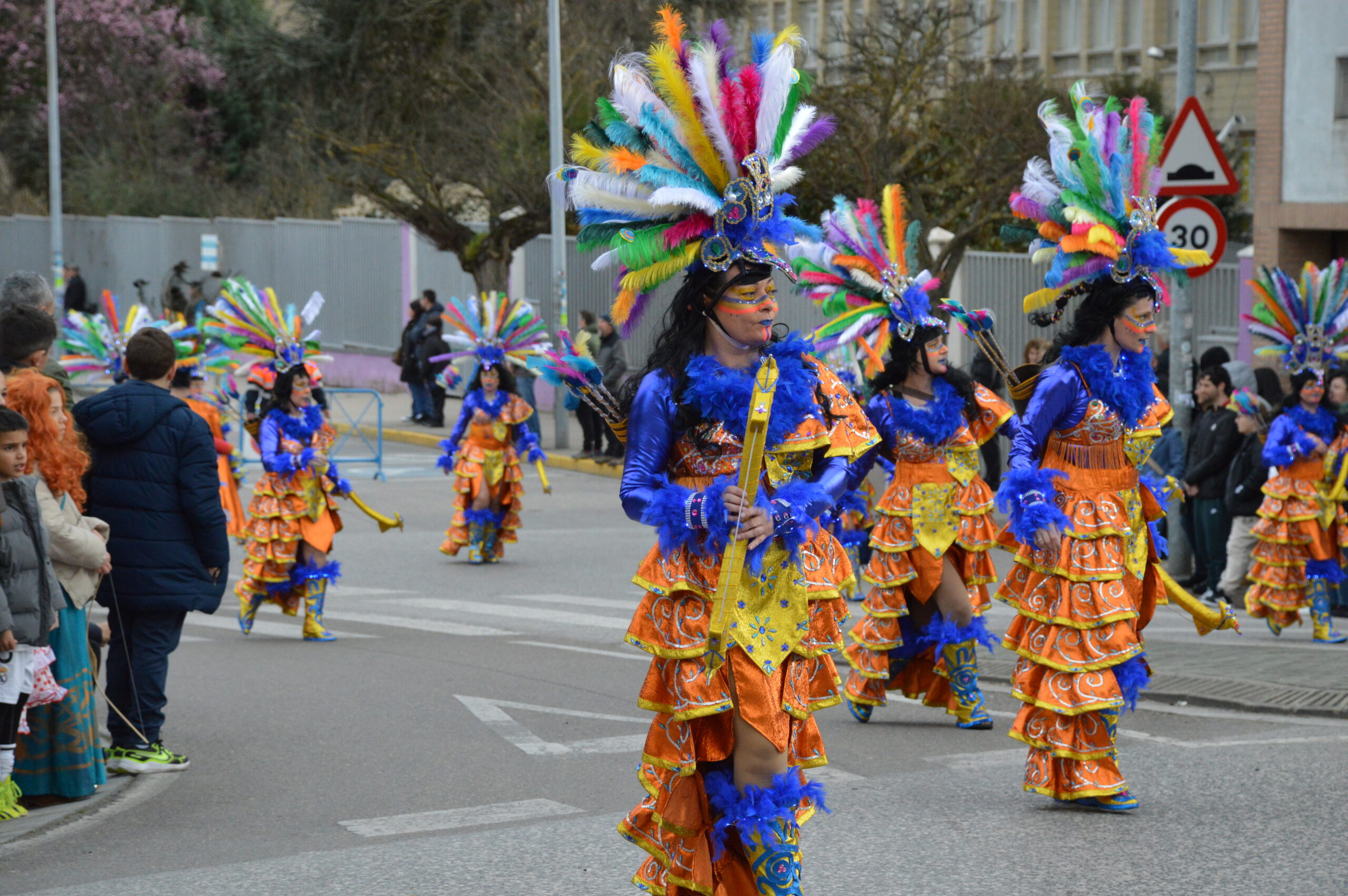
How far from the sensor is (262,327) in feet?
39.4

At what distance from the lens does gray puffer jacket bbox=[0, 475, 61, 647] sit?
6.66m

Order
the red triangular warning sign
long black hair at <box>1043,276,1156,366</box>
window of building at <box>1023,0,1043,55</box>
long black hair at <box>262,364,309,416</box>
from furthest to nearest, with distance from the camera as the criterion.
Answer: window of building at <box>1023,0,1043,55</box>, the red triangular warning sign, long black hair at <box>262,364,309,416</box>, long black hair at <box>1043,276,1156,366</box>

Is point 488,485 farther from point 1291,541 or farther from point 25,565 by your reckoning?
point 25,565

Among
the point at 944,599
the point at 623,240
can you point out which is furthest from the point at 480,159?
the point at 623,240

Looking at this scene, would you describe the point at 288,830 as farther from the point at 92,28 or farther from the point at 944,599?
the point at 92,28

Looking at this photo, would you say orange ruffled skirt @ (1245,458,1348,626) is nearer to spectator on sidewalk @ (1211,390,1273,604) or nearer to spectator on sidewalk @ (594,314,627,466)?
spectator on sidewalk @ (1211,390,1273,604)

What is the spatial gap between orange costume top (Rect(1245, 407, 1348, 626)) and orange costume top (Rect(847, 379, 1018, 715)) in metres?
3.62

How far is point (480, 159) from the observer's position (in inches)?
1120

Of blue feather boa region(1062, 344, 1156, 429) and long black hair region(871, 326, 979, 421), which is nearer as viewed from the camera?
blue feather boa region(1062, 344, 1156, 429)

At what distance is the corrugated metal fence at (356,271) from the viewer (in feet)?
72.2

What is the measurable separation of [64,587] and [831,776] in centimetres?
324

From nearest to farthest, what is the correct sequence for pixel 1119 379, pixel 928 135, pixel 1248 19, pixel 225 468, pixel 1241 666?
pixel 1119 379 → pixel 1241 666 → pixel 225 468 → pixel 928 135 → pixel 1248 19

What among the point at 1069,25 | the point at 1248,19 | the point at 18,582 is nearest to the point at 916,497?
the point at 18,582

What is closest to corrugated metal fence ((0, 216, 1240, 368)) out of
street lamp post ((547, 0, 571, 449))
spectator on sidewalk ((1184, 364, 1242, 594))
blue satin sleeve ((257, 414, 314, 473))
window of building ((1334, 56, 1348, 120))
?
street lamp post ((547, 0, 571, 449))
